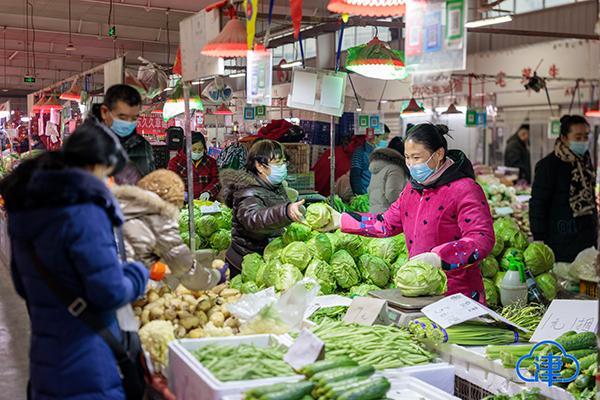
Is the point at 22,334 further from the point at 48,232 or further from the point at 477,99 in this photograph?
the point at 477,99

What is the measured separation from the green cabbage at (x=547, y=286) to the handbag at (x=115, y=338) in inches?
145

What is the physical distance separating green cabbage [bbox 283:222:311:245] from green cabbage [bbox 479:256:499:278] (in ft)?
4.97

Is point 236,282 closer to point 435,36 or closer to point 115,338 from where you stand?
point 115,338

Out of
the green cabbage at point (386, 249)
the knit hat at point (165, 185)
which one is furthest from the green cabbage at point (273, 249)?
the knit hat at point (165, 185)

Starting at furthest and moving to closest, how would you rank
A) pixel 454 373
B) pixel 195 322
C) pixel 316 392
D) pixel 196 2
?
pixel 196 2 → pixel 195 322 → pixel 454 373 → pixel 316 392

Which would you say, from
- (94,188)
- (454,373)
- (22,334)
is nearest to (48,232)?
(94,188)

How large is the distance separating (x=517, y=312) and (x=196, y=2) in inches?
456

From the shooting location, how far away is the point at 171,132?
16.2 ft

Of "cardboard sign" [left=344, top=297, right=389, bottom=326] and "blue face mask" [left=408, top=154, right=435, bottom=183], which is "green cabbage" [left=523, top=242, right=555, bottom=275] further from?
"cardboard sign" [left=344, top=297, right=389, bottom=326]

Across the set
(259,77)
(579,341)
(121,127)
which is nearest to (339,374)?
(579,341)

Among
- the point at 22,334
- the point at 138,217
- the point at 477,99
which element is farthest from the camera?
the point at 477,99

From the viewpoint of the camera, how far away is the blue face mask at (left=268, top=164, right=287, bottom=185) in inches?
187

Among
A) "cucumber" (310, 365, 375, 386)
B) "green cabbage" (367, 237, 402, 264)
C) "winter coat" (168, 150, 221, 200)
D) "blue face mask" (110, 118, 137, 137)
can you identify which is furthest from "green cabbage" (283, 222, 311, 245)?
"cucumber" (310, 365, 375, 386)

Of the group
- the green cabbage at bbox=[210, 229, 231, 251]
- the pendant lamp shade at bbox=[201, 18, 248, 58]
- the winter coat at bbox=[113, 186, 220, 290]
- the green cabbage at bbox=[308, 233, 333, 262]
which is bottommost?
the green cabbage at bbox=[210, 229, 231, 251]
